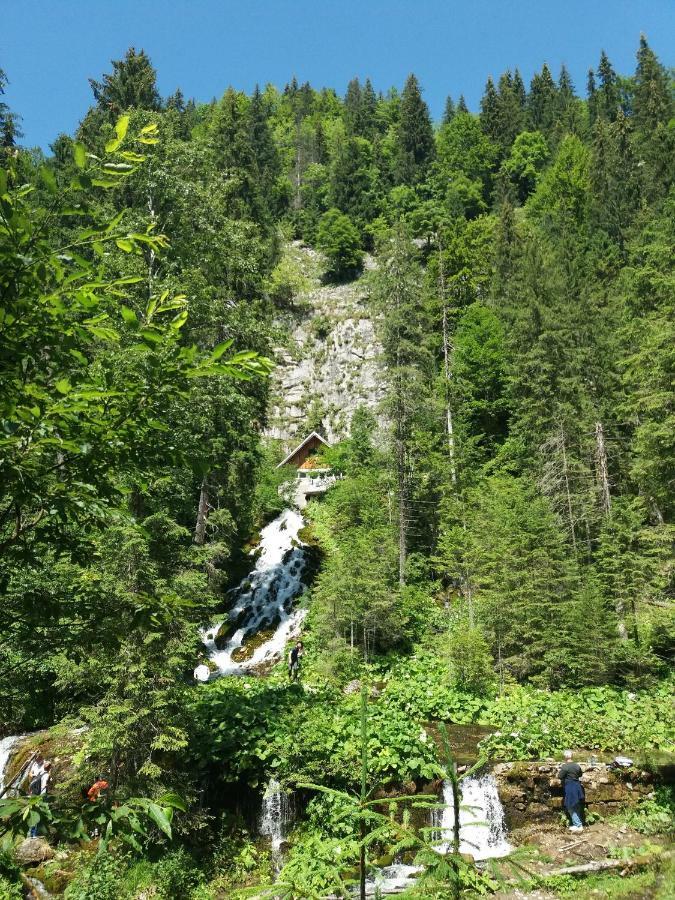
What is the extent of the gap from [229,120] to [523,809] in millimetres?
31085

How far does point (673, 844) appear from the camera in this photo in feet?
29.5

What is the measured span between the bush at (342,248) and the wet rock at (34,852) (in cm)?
5188

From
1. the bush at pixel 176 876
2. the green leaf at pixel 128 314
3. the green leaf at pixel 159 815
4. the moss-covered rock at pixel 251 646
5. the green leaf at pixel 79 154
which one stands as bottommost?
the bush at pixel 176 876

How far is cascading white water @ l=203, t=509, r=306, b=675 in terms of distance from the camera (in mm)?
19266

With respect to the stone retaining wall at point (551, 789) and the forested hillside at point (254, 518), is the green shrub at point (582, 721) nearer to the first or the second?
the forested hillside at point (254, 518)

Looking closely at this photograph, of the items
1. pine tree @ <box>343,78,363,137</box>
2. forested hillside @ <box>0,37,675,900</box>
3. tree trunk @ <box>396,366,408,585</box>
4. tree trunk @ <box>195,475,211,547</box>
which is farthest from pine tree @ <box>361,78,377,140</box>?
tree trunk @ <box>195,475,211,547</box>

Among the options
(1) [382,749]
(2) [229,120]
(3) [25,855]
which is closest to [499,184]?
(2) [229,120]

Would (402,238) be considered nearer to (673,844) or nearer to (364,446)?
(364,446)

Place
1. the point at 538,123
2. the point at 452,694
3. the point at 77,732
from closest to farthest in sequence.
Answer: the point at 77,732, the point at 452,694, the point at 538,123

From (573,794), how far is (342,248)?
51.5m

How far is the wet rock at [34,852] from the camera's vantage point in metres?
8.98

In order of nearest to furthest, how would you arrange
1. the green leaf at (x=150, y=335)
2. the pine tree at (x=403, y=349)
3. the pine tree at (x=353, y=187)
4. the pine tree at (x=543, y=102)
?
the green leaf at (x=150, y=335)
the pine tree at (x=403, y=349)
the pine tree at (x=353, y=187)
the pine tree at (x=543, y=102)

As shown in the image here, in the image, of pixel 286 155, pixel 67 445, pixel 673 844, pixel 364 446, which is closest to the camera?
pixel 67 445

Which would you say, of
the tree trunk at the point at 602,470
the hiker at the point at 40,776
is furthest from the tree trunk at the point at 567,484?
the hiker at the point at 40,776
